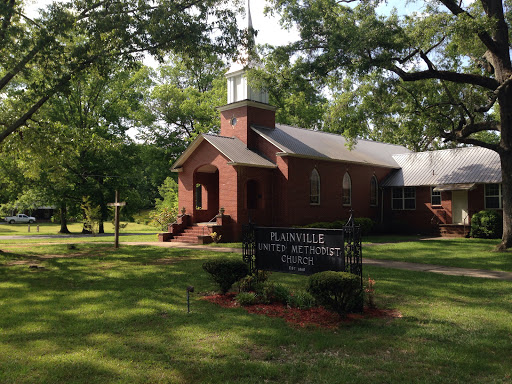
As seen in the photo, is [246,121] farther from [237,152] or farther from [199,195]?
[199,195]

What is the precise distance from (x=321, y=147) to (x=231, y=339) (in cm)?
2249

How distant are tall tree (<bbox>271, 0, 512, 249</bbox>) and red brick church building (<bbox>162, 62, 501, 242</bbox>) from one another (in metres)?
5.12

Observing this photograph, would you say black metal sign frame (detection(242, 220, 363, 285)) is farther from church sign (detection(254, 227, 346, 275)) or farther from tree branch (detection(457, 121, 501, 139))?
tree branch (detection(457, 121, 501, 139))

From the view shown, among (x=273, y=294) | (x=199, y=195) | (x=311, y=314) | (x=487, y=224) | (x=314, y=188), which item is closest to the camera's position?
(x=311, y=314)

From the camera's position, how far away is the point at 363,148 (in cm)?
3284

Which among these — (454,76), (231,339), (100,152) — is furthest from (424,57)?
(100,152)

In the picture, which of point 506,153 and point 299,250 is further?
point 506,153

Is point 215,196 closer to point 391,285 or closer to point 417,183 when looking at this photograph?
point 417,183

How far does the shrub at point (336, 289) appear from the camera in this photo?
6.82 meters

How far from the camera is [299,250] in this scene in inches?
332

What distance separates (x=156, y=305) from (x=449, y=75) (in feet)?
51.6

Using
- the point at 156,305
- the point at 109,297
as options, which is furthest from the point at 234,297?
the point at 109,297

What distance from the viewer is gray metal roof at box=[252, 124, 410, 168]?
82.0 ft

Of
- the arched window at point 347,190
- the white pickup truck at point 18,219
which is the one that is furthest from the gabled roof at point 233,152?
the white pickup truck at point 18,219
